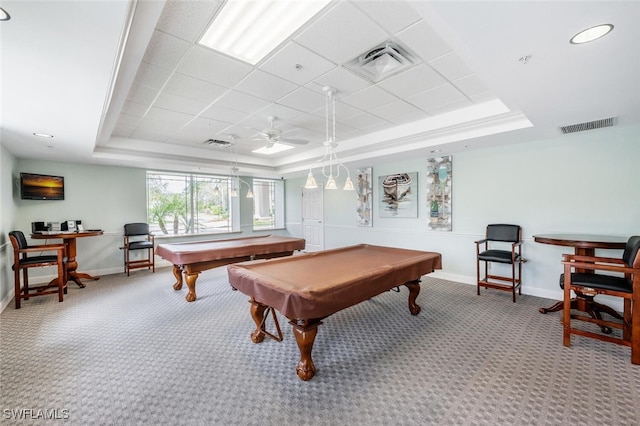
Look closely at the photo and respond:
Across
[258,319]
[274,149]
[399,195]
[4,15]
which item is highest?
[274,149]

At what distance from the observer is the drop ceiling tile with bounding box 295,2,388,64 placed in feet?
6.26

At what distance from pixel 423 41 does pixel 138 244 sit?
5838 mm

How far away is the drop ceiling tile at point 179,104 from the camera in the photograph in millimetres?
3242

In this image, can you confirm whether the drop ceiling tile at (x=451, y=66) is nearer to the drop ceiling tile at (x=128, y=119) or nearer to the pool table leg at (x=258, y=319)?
the pool table leg at (x=258, y=319)

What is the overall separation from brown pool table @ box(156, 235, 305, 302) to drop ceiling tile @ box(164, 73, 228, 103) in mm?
2096

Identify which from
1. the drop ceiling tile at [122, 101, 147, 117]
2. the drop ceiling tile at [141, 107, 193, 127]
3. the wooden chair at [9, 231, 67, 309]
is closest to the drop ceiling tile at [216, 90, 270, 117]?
the drop ceiling tile at [141, 107, 193, 127]

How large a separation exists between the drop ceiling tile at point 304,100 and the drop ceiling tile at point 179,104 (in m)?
1.07

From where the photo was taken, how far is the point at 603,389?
6.52 feet

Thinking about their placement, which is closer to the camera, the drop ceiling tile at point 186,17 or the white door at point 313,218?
the drop ceiling tile at point 186,17

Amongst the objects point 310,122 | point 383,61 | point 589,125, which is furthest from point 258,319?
point 589,125

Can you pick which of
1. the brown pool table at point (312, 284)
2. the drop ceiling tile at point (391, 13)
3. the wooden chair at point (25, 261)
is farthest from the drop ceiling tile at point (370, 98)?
the wooden chair at point (25, 261)

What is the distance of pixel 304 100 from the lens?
3.34m

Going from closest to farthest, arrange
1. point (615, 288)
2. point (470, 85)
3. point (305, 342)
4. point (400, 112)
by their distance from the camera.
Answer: point (305, 342)
point (615, 288)
point (470, 85)
point (400, 112)

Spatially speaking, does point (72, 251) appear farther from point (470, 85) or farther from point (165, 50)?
point (470, 85)
